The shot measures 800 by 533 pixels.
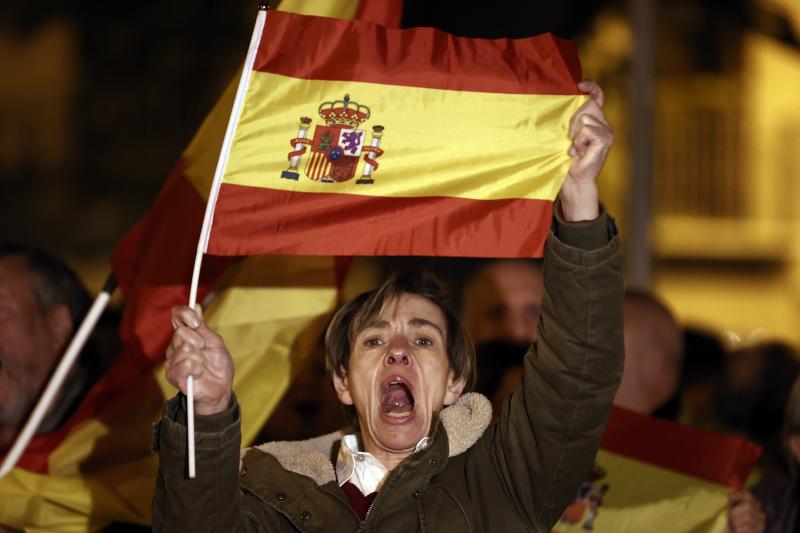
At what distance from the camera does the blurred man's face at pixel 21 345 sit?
405 cm

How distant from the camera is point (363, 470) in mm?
2949

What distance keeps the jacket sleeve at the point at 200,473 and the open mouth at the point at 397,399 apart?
397 mm

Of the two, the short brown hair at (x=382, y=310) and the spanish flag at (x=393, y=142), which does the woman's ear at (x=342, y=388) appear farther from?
the spanish flag at (x=393, y=142)

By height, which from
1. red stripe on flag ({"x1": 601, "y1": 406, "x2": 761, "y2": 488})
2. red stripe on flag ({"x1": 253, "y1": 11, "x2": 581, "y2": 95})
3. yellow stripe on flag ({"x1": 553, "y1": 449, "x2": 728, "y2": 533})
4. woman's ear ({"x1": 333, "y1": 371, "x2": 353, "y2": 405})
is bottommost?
yellow stripe on flag ({"x1": 553, "y1": 449, "x2": 728, "y2": 533})

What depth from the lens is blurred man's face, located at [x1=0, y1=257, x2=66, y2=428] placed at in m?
4.05

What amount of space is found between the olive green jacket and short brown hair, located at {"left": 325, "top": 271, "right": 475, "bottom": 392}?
14 cm

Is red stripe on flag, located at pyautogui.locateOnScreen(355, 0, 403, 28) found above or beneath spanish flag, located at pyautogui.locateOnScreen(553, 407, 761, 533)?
above

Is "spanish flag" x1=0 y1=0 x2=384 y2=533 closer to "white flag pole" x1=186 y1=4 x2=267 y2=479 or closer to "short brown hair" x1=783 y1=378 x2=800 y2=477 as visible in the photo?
"white flag pole" x1=186 y1=4 x2=267 y2=479

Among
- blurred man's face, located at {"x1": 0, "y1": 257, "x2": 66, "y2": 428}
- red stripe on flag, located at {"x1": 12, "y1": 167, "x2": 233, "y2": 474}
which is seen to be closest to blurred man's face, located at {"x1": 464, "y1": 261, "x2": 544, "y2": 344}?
red stripe on flag, located at {"x1": 12, "y1": 167, "x2": 233, "y2": 474}

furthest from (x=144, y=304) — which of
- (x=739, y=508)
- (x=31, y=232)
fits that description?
(x=31, y=232)

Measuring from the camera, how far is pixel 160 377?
4012 mm

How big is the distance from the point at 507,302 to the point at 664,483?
1.48 metres

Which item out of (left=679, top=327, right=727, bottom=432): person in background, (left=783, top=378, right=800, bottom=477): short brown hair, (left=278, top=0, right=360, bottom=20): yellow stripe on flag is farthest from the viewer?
(left=679, top=327, right=727, bottom=432): person in background

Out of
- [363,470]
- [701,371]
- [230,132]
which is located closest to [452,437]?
[363,470]
